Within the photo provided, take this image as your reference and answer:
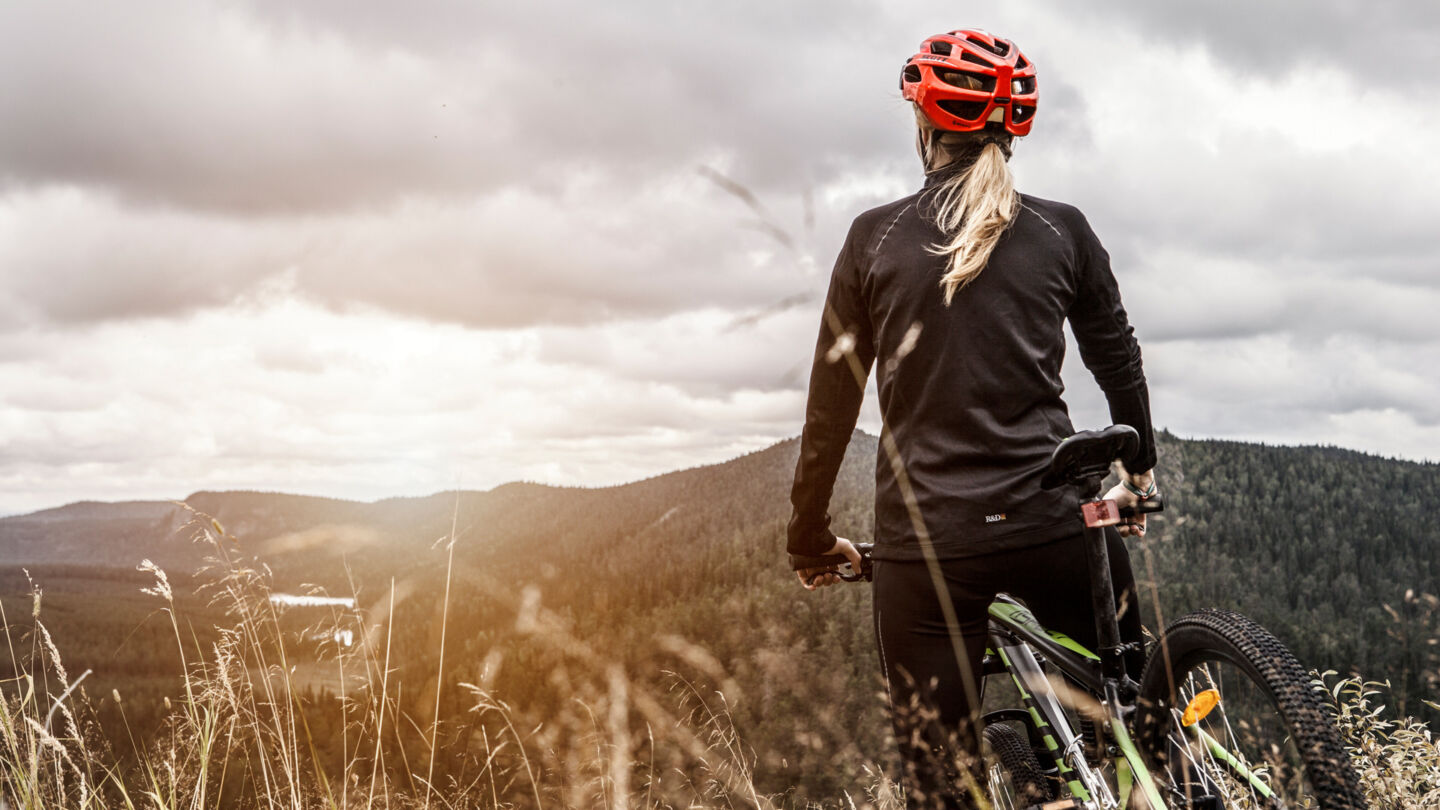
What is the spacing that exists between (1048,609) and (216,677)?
304 centimetres

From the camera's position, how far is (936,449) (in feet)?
7.50

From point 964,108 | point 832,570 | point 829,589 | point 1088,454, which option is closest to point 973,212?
point 964,108

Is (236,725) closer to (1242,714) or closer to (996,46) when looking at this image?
(1242,714)

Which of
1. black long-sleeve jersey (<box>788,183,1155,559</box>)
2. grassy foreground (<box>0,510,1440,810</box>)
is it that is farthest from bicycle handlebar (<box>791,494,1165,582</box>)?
grassy foreground (<box>0,510,1440,810</box>)

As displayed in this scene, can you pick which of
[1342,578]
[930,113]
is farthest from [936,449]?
[1342,578]

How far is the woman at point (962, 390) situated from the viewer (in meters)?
2.23

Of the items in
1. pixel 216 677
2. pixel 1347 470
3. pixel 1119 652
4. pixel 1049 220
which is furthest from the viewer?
pixel 1347 470

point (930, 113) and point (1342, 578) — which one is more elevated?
point (930, 113)

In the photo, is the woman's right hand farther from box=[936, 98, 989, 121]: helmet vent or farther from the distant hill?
the distant hill

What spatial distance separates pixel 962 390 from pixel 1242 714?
1.07m

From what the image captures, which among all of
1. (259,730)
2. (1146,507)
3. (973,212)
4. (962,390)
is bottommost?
(259,730)

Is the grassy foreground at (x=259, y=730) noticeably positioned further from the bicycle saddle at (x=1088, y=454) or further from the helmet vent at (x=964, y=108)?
the helmet vent at (x=964, y=108)

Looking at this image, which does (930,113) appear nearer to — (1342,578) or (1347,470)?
(1342,578)

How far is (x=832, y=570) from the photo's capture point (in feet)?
9.53
